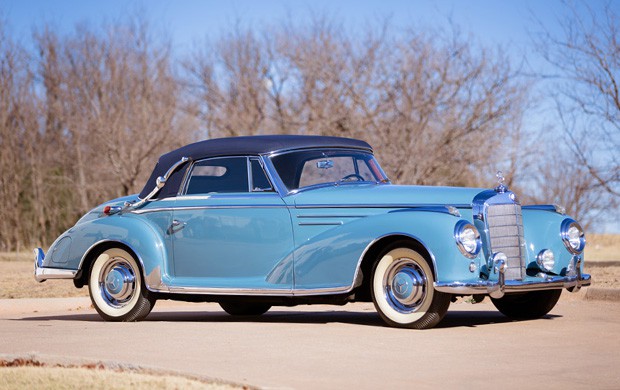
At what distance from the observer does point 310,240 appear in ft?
30.9

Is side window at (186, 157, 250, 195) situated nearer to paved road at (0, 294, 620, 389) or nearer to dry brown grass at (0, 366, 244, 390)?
paved road at (0, 294, 620, 389)

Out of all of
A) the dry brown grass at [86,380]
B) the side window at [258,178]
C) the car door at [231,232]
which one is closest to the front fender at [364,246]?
the car door at [231,232]

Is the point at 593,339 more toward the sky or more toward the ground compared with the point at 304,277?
more toward the ground

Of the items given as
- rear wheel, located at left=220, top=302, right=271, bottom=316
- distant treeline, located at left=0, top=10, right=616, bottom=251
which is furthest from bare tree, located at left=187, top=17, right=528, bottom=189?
rear wheel, located at left=220, top=302, right=271, bottom=316

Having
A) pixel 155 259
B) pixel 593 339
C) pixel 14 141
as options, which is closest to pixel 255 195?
pixel 155 259

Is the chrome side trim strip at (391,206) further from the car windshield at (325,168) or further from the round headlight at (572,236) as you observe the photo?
the round headlight at (572,236)

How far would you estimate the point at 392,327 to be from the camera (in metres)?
8.99

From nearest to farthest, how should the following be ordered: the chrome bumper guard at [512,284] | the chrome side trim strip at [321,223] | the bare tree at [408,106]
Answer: the chrome bumper guard at [512,284] < the chrome side trim strip at [321,223] < the bare tree at [408,106]

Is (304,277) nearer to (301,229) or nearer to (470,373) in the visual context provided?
(301,229)

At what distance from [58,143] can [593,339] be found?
3104cm

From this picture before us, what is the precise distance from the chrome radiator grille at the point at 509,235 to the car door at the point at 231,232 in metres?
1.86

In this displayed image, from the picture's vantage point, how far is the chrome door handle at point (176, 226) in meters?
10.2

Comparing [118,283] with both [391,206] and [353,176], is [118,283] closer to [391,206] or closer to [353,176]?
[353,176]

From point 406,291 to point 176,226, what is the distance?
2.62m
